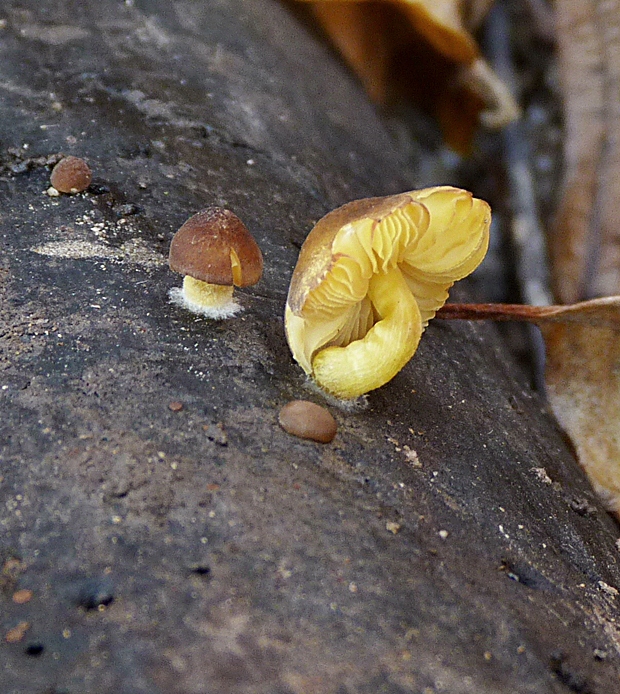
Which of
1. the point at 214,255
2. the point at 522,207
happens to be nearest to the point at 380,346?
the point at 214,255

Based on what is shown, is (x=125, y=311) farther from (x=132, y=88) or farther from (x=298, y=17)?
(x=298, y=17)

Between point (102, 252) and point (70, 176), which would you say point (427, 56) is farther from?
point (102, 252)

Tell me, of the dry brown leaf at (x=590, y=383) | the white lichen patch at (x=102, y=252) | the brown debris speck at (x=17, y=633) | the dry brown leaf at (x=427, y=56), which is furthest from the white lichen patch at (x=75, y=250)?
the dry brown leaf at (x=427, y=56)

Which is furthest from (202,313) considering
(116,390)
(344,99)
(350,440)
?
(344,99)

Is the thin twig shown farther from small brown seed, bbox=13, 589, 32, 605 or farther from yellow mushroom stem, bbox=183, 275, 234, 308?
small brown seed, bbox=13, 589, 32, 605

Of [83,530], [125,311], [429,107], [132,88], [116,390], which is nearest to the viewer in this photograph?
[83,530]

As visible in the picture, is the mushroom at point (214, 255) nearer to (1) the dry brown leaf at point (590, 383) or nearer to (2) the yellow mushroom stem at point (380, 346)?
(2) the yellow mushroom stem at point (380, 346)

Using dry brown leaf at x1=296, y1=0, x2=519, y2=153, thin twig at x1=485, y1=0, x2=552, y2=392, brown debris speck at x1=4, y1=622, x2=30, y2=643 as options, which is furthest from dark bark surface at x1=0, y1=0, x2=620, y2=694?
dry brown leaf at x1=296, y1=0, x2=519, y2=153
